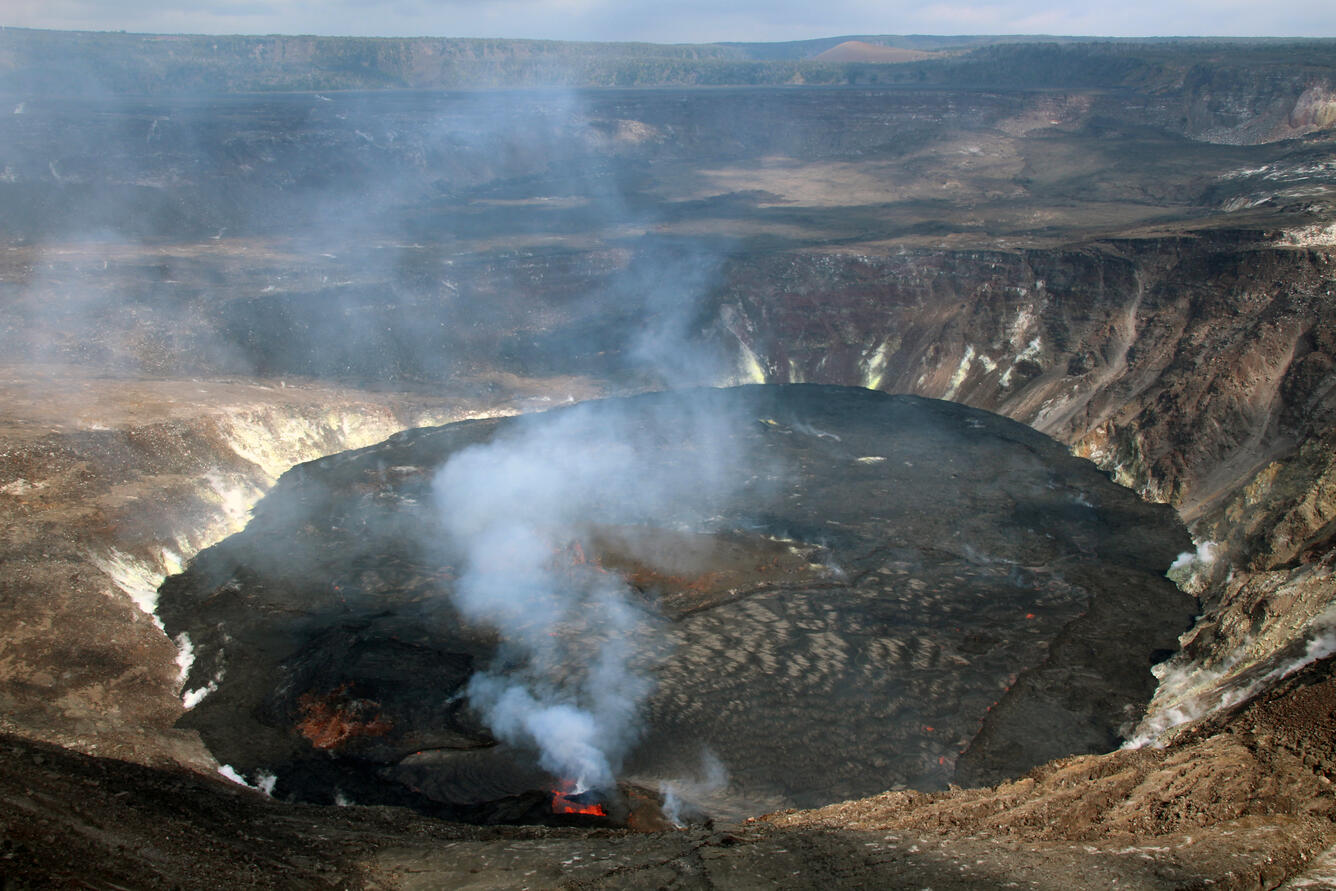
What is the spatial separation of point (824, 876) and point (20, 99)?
10189cm

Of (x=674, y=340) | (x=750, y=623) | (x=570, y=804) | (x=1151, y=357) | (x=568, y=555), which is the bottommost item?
(x=570, y=804)

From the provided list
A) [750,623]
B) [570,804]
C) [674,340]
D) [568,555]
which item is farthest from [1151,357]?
[570,804]

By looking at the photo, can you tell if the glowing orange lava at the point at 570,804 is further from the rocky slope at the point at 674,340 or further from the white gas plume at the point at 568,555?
the rocky slope at the point at 674,340

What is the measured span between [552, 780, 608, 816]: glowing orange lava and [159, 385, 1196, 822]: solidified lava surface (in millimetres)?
299

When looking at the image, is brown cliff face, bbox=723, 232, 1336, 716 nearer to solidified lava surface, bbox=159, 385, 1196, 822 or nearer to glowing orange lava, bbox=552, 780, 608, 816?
solidified lava surface, bbox=159, 385, 1196, 822

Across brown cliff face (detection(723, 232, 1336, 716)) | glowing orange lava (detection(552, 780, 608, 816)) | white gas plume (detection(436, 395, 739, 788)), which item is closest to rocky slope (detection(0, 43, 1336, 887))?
brown cliff face (detection(723, 232, 1336, 716))

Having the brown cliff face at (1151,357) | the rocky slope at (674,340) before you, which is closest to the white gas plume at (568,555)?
the rocky slope at (674,340)

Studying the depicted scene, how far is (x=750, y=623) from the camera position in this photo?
22500 millimetres

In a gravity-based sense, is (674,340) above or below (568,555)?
above

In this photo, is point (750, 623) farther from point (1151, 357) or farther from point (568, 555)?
point (1151, 357)

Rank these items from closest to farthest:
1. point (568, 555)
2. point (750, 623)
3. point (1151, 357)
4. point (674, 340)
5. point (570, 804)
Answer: point (570, 804) → point (750, 623) → point (568, 555) → point (1151, 357) → point (674, 340)

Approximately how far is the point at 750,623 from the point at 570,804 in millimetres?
7608

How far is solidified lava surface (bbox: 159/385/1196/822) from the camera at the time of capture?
58.6 ft

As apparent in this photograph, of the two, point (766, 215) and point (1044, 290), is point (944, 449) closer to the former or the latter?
point (1044, 290)
